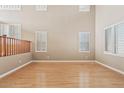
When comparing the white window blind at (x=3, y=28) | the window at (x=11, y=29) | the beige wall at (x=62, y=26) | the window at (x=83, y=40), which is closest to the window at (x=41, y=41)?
the beige wall at (x=62, y=26)

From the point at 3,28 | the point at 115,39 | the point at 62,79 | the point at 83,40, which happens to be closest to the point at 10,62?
the point at 62,79

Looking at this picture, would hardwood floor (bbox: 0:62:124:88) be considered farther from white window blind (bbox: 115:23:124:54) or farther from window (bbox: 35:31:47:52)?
window (bbox: 35:31:47:52)

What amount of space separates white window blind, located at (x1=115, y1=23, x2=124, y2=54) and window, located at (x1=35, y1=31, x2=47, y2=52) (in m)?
5.08

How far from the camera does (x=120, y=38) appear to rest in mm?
6297

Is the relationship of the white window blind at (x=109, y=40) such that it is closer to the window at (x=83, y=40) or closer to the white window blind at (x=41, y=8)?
the window at (x=83, y=40)

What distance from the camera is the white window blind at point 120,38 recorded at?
6.10 metres

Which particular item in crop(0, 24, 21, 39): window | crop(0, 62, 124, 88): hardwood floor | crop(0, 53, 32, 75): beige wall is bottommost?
crop(0, 62, 124, 88): hardwood floor

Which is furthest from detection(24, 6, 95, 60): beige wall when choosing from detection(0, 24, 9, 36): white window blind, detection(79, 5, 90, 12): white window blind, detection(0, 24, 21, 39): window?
detection(0, 24, 9, 36): white window blind

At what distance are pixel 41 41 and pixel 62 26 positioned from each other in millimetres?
1503

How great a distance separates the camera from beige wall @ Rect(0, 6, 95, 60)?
35.2ft

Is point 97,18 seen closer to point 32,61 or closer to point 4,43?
point 32,61

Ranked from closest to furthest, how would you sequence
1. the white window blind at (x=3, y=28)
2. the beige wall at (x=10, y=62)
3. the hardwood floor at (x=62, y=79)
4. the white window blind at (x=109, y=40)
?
the hardwood floor at (x=62, y=79) → the beige wall at (x=10, y=62) → the white window blind at (x=109, y=40) → the white window blind at (x=3, y=28)

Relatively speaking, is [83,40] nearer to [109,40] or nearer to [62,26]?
[62,26]

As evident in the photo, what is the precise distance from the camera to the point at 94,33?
424 inches
